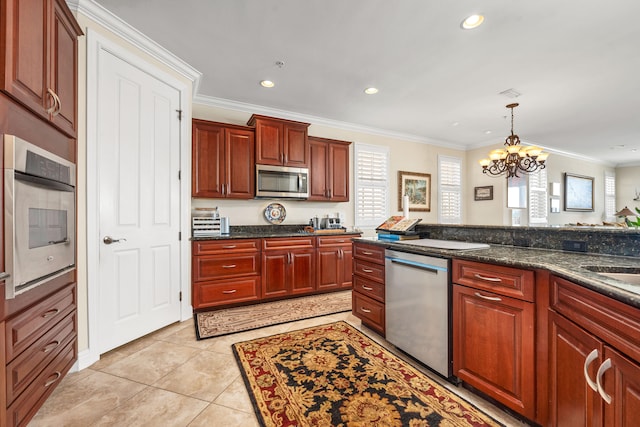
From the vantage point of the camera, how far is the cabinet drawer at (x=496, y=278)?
1.38m

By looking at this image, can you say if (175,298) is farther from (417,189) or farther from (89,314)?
(417,189)

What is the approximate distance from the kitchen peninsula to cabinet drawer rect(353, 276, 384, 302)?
552 mm

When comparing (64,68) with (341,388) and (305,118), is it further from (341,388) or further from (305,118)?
(305,118)

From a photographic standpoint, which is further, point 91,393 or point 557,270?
point 91,393

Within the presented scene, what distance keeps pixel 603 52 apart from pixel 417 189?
10.6ft

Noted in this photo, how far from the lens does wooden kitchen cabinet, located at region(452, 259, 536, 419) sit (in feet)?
4.51


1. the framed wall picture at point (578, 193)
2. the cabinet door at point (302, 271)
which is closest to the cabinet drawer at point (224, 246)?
the cabinet door at point (302, 271)

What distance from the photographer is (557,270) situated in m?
1.21

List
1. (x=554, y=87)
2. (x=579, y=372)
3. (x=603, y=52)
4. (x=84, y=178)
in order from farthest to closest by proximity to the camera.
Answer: (x=554, y=87) → (x=603, y=52) → (x=84, y=178) → (x=579, y=372)

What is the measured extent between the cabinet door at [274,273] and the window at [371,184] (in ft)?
5.95

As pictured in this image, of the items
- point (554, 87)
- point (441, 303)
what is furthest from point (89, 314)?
point (554, 87)

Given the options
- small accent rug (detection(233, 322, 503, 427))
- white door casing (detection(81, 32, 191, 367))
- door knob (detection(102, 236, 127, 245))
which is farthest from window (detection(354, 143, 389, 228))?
door knob (detection(102, 236, 127, 245))

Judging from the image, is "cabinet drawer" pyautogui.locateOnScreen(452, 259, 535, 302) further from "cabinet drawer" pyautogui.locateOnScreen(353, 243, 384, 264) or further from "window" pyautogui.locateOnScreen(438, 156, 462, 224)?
"window" pyautogui.locateOnScreen(438, 156, 462, 224)

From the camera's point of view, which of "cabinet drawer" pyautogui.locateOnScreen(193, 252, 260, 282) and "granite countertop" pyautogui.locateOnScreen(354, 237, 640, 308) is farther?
"cabinet drawer" pyautogui.locateOnScreen(193, 252, 260, 282)
